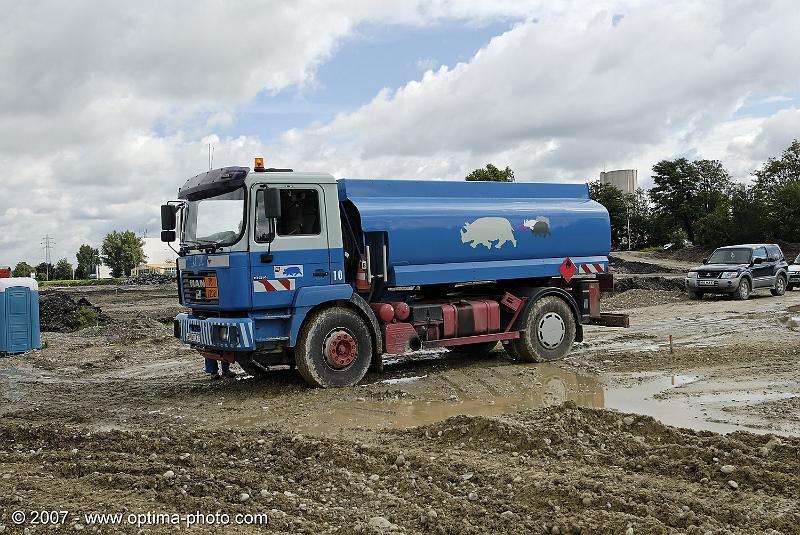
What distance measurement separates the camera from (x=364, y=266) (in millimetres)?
10516

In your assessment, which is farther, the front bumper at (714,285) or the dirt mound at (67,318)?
the front bumper at (714,285)

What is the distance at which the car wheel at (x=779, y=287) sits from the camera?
25781 millimetres

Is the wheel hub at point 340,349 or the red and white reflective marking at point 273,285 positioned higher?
the red and white reflective marking at point 273,285

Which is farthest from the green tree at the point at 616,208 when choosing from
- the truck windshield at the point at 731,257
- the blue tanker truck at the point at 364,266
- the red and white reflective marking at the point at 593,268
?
the blue tanker truck at the point at 364,266

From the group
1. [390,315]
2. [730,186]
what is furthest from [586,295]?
[730,186]

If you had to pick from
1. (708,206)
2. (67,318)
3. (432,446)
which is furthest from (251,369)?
(708,206)

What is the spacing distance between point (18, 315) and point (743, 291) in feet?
70.1

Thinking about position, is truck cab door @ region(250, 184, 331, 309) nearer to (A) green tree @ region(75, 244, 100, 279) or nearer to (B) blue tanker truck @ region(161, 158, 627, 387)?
(B) blue tanker truck @ region(161, 158, 627, 387)

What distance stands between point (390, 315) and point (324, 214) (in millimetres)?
1778

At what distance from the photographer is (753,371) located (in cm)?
1066

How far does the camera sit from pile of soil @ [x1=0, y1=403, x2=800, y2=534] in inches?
192

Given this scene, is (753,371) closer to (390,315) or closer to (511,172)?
(390,315)

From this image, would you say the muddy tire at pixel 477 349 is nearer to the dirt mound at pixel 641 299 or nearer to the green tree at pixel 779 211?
the dirt mound at pixel 641 299

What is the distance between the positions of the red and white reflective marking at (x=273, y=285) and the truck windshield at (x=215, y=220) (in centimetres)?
64
